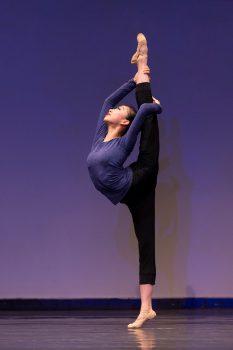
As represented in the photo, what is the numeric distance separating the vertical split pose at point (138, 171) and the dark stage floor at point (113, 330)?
0.68 feet

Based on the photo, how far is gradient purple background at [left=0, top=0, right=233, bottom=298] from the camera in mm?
4508

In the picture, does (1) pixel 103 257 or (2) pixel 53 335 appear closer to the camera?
(2) pixel 53 335

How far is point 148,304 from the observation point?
338cm

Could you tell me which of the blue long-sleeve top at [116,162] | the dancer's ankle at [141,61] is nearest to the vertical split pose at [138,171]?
the blue long-sleeve top at [116,162]

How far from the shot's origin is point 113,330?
3277mm

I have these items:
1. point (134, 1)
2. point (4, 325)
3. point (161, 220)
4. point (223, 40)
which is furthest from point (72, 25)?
point (4, 325)

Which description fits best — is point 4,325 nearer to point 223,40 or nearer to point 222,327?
point 222,327

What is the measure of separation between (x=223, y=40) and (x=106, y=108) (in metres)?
1.34

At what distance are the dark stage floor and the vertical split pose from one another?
207 mm

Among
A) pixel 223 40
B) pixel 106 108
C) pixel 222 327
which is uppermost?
pixel 223 40

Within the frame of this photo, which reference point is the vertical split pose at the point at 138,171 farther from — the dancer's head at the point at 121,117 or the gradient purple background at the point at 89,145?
the gradient purple background at the point at 89,145

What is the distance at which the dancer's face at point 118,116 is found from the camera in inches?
136

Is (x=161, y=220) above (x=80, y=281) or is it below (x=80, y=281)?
above

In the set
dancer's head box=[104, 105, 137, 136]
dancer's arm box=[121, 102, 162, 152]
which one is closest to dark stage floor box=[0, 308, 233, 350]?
dancer's arm box=[121, 102, 162, 152]
